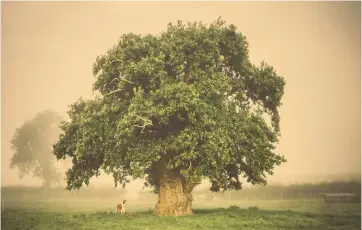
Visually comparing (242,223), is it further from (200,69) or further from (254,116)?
(200,69)

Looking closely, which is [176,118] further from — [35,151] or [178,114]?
[35,151]

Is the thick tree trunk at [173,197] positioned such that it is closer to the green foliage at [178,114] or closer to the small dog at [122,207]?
the green foliage at [178,114]

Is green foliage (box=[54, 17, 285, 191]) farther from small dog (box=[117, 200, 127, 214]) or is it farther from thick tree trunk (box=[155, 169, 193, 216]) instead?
small dog (box=[117, 200, 127, 214])

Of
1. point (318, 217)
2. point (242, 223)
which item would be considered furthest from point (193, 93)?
point (318, 217)

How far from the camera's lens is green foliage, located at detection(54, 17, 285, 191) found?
33.0 m

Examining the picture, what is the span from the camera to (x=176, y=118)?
36469 mm

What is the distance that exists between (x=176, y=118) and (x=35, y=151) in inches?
3091

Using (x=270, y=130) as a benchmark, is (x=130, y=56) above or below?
above

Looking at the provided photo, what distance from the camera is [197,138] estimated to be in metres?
32.8

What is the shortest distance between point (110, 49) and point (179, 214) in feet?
62.3

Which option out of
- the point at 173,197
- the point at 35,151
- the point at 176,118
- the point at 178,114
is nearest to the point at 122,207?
the point at 173,197

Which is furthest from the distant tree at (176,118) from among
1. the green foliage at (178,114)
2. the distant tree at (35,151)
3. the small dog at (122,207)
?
the distant tree at (35,151)

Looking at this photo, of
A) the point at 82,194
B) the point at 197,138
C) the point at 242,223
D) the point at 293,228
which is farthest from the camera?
the point at 82,194

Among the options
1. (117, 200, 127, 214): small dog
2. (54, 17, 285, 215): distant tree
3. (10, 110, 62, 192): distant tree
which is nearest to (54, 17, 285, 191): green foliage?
(54, 17, 285, 215): distant tree
